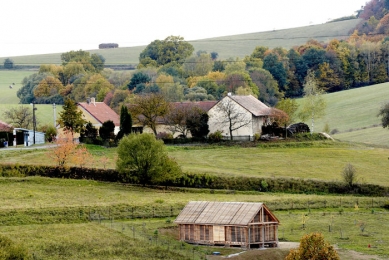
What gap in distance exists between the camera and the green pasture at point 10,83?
488ft

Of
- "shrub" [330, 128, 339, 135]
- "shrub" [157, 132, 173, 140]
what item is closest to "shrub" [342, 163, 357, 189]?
"shrub" [157, 132, 173, 140]

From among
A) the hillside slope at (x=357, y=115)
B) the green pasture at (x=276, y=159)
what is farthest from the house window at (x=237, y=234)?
the hillside slope at (x=357, y=115)

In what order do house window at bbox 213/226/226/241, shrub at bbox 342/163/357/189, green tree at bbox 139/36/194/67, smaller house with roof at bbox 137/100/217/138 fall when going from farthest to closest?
green tree at bbox 139/36/194/67 < smaller house with roof at bbox 137/100/217/138 < shrub at bbox 342/163/357/189 < house window at bbox 213/226/226/241

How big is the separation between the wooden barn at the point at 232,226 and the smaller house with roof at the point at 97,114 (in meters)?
44.9

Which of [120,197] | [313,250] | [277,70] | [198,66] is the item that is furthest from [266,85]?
[313,250]

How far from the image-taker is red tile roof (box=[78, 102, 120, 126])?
97.4 metres

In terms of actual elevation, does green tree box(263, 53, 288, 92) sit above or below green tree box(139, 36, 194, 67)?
below

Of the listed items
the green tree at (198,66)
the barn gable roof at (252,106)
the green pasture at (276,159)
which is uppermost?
the green tree at (198,66)

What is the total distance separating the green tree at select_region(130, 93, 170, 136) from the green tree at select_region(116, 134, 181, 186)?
2380 cm

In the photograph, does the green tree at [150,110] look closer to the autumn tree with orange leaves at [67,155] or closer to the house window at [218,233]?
the autumn tree with orange leaves at [67,155]

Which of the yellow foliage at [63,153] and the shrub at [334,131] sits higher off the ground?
the yellow foliage at [63,153]

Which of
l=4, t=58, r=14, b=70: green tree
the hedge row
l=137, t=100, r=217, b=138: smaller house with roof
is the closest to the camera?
the hedge row

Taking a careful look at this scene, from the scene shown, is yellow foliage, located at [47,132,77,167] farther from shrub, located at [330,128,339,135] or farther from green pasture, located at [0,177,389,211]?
shrub, located at [330,128,339,135]

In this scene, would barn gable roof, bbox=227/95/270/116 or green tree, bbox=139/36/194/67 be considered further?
green tree, bbox=139/36/194/67
